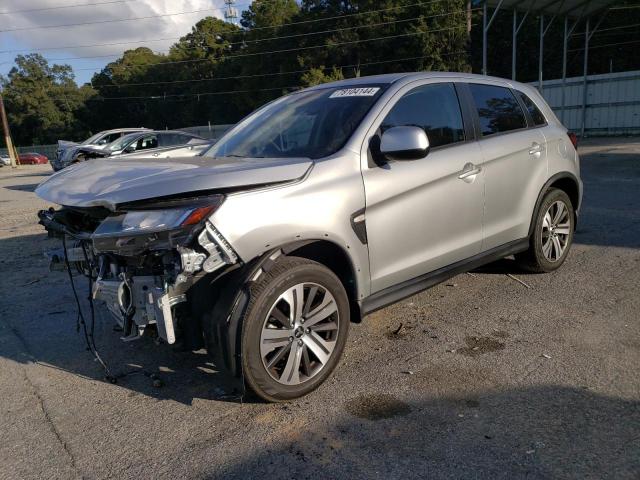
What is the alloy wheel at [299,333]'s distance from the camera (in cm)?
296

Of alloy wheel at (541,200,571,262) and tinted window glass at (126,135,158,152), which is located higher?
tinted window glass at (126,135,158,152)

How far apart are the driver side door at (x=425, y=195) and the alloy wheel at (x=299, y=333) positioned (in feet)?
1.44

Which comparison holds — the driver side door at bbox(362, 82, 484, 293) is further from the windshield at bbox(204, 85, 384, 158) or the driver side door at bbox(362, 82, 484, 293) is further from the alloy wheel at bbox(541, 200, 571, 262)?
the alloy wheel at bbox(541, 200, 571, 262)

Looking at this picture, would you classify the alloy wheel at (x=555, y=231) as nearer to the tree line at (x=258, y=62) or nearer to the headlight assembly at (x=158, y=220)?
the headlight assembly at (x=158, y=220)

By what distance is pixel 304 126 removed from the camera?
379 centimetres

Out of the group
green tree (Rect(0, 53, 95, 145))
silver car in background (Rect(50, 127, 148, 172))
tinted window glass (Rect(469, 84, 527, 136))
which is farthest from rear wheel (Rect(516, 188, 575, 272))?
green tree (Rect(0, 53, 95, 145))

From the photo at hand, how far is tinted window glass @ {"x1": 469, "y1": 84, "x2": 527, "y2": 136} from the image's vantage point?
4293 millimetres

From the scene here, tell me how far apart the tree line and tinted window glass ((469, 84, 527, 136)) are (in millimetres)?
24211

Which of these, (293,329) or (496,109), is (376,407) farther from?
(496,109)

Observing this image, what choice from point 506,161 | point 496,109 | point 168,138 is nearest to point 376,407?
point 506,161

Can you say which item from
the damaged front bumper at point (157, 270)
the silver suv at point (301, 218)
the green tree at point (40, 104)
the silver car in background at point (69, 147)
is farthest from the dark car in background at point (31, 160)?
the damaged front bumper at point (157, 270)

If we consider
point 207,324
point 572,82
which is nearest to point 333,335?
point 207,324

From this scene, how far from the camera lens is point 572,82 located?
24688 mm

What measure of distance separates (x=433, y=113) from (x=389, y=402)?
214cm
